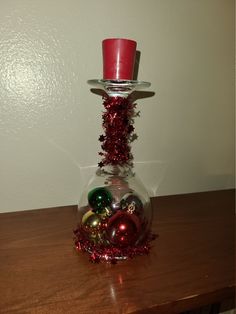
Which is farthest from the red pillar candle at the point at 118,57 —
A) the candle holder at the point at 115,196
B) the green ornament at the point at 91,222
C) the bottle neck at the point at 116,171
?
the green ornament at the point at 91,222

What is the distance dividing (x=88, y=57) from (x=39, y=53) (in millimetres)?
132

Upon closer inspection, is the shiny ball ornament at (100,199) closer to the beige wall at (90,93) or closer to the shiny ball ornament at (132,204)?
the shiny ball ornament at (132,204)

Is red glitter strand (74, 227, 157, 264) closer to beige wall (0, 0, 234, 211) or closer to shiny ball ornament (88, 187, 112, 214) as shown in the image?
shiny ball ornament (88, 187, 112, 214)

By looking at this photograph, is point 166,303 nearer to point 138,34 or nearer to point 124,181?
point 124,181

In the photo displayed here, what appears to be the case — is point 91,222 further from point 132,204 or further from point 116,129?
point 116,129

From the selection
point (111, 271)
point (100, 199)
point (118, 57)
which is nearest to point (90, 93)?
point (118, 57)

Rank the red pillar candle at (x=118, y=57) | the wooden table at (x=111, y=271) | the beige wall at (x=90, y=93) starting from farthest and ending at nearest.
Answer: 1. the beige wall at (x=90, y=93)
2. the red pillar candle at (x=118, y=57)
3. the wooden table at (x=111, y=271)

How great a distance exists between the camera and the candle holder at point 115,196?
565mm

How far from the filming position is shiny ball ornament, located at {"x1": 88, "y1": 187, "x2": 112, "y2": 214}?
584mm

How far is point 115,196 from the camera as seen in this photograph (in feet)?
2.00

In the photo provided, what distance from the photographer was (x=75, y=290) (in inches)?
18.5

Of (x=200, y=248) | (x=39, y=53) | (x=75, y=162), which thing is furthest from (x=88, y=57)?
(x=200, y=248)

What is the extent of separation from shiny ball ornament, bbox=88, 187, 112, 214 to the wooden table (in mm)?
103

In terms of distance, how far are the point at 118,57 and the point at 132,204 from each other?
1.03ft
